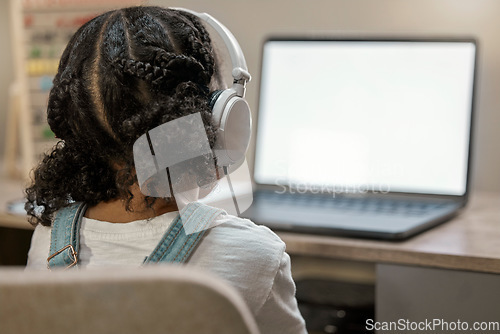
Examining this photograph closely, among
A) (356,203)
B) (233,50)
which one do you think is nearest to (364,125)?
(356,203)

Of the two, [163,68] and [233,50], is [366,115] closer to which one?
[233,50]

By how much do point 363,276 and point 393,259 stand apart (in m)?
0.55

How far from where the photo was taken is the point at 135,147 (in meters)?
0.63

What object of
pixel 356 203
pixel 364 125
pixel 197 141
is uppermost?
pixel 197 141

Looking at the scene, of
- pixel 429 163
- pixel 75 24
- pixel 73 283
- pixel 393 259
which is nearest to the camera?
pixel 73 283

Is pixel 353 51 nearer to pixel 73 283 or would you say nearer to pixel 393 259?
pixel 393 259

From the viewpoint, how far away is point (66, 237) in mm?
658

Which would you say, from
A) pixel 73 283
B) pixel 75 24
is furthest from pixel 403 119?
pixel 73 283

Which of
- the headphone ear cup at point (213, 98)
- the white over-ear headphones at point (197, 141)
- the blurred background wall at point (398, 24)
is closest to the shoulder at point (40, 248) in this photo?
the white over-ear headphones at point (197, 141)

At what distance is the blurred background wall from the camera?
125 centimetres

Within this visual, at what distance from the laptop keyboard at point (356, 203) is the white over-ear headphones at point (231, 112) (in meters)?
0.39

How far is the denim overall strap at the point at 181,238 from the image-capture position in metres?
0.61

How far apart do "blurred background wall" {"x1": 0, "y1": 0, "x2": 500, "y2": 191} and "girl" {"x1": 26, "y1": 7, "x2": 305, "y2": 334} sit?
54cm

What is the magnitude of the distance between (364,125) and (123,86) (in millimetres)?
694
